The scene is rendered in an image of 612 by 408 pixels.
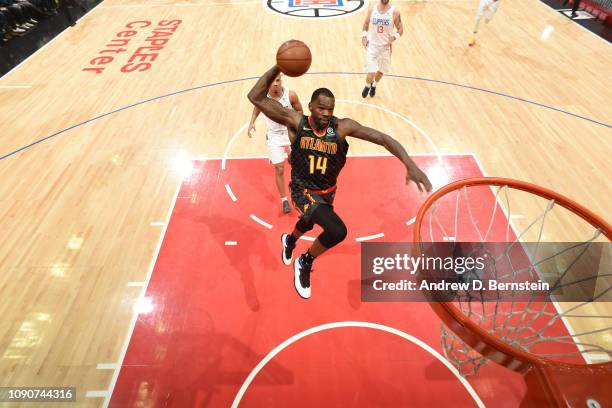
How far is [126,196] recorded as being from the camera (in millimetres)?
5555

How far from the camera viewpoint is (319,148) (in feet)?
11.0

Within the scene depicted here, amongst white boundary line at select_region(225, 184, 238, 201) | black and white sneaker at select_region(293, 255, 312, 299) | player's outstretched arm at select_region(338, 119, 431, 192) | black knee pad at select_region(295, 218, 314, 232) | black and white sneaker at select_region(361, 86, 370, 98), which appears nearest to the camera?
player's outstretched arm at select_region(338, 119, 431, 192)

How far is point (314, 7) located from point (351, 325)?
11734 millimetres

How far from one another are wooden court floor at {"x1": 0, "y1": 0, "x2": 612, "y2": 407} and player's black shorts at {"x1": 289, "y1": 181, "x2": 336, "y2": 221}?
2296mm

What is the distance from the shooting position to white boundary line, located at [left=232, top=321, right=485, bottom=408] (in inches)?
134

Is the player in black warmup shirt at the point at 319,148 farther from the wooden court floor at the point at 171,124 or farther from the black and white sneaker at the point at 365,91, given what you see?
the black and white sneaker at the point at 365,91

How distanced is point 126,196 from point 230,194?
164 cm

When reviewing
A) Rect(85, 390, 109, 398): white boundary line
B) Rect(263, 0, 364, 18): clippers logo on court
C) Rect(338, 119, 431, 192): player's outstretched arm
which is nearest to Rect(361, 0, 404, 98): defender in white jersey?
Rect(338, 119, 431, 192): player's outstretched arm

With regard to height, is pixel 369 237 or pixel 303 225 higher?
pixel 303 225

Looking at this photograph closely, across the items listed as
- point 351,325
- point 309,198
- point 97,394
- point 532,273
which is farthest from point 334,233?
point 97,394

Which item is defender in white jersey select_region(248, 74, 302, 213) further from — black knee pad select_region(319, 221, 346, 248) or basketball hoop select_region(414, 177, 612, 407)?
basketball hoop select_region(414, 177, 612, 407)

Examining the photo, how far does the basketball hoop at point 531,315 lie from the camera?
239 cm

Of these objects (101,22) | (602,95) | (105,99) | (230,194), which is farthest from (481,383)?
(101,22)

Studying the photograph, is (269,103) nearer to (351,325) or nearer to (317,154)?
(317,154)
